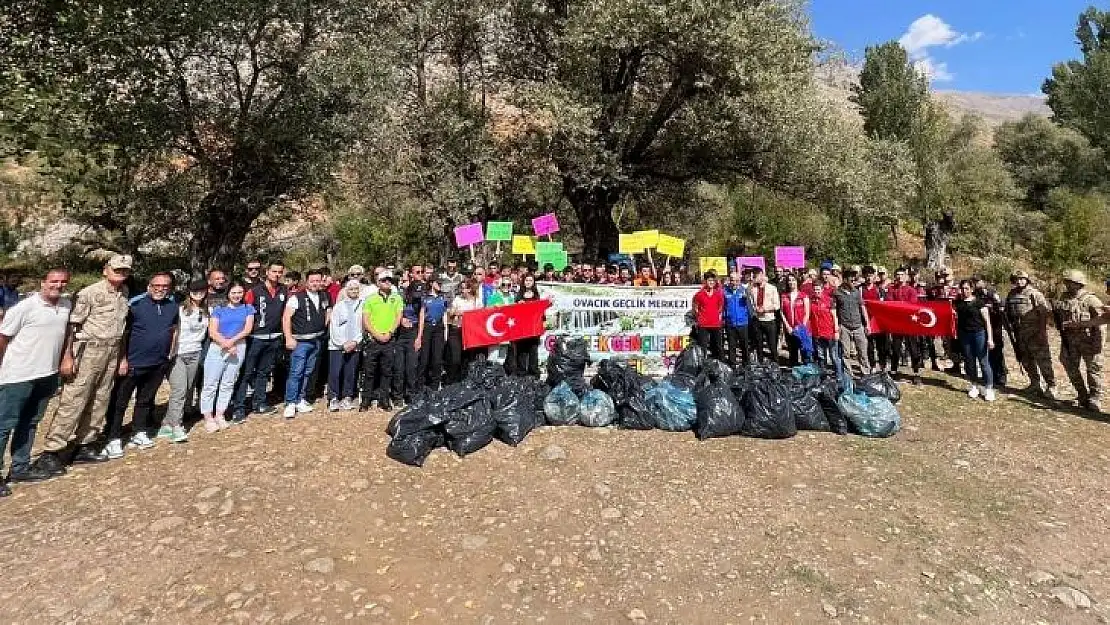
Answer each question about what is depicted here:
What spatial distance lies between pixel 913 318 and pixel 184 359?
31.1 feet

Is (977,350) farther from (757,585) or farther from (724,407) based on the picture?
(757,585)

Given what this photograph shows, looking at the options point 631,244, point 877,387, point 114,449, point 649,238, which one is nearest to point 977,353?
point 877,387

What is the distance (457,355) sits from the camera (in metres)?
7.59

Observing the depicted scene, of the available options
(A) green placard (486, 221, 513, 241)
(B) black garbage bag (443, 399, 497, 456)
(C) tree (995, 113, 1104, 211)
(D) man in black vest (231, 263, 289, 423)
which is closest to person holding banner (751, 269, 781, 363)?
(B) black garbage bag (443, 399, 497, 456)

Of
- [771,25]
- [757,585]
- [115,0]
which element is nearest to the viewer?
[757,585]

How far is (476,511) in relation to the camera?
4.76 m

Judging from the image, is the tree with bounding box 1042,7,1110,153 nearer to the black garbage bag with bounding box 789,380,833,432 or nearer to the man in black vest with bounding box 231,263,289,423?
the black garbage bag with bounding box 789,380,833,432

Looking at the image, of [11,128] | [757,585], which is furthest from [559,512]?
[11,128]

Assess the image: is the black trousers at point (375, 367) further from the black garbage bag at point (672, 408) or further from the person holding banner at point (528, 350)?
the black garbage bag at point (672, 408)

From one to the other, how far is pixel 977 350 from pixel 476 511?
298 inches

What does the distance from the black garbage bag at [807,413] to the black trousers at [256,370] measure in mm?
5892

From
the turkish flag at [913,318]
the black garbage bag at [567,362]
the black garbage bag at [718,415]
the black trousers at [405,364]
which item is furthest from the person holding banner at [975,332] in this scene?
the black trousers at [405,364]

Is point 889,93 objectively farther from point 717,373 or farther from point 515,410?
point 515,410

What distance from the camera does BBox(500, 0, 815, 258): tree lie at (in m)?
11.8
